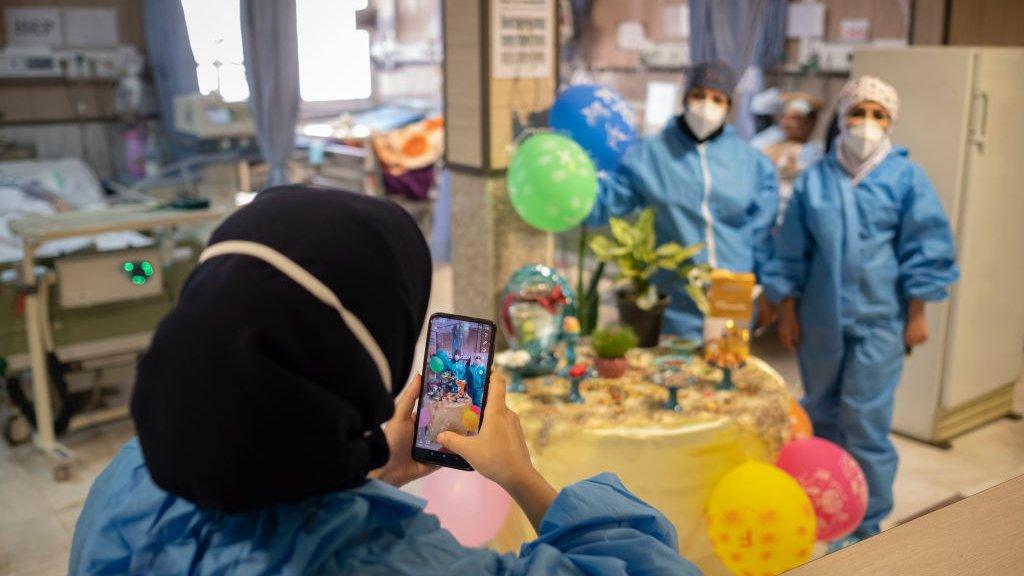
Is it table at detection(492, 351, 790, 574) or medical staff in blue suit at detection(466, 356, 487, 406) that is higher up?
medical staff in blue suit at detection(466, 356, 487, 406)

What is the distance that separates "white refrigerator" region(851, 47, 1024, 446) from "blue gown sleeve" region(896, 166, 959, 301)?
69cm

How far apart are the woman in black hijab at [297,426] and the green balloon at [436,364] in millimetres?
234

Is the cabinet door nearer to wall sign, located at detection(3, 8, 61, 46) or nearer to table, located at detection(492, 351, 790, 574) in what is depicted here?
table, located at detection(492, 351, 790, 574)

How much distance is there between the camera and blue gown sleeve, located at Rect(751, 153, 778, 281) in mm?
3301

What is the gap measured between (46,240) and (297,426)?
3119mm

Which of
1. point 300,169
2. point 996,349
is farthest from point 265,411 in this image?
point 300,169

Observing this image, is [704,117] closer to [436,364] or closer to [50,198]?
[436,364]

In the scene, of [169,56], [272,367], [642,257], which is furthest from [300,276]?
[169,56]

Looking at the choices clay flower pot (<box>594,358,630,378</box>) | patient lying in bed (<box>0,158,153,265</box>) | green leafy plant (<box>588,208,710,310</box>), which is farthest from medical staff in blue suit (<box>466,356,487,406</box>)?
patient lying in bed (<box>0,158,153,265</box>)

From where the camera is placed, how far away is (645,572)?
3.08 ft

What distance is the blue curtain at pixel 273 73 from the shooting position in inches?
188

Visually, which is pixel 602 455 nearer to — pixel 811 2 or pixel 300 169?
pixel 811 2

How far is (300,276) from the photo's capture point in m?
0.85

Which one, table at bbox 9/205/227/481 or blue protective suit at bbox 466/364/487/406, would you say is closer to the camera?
blue protective suit at bbox 466/364/487/406
